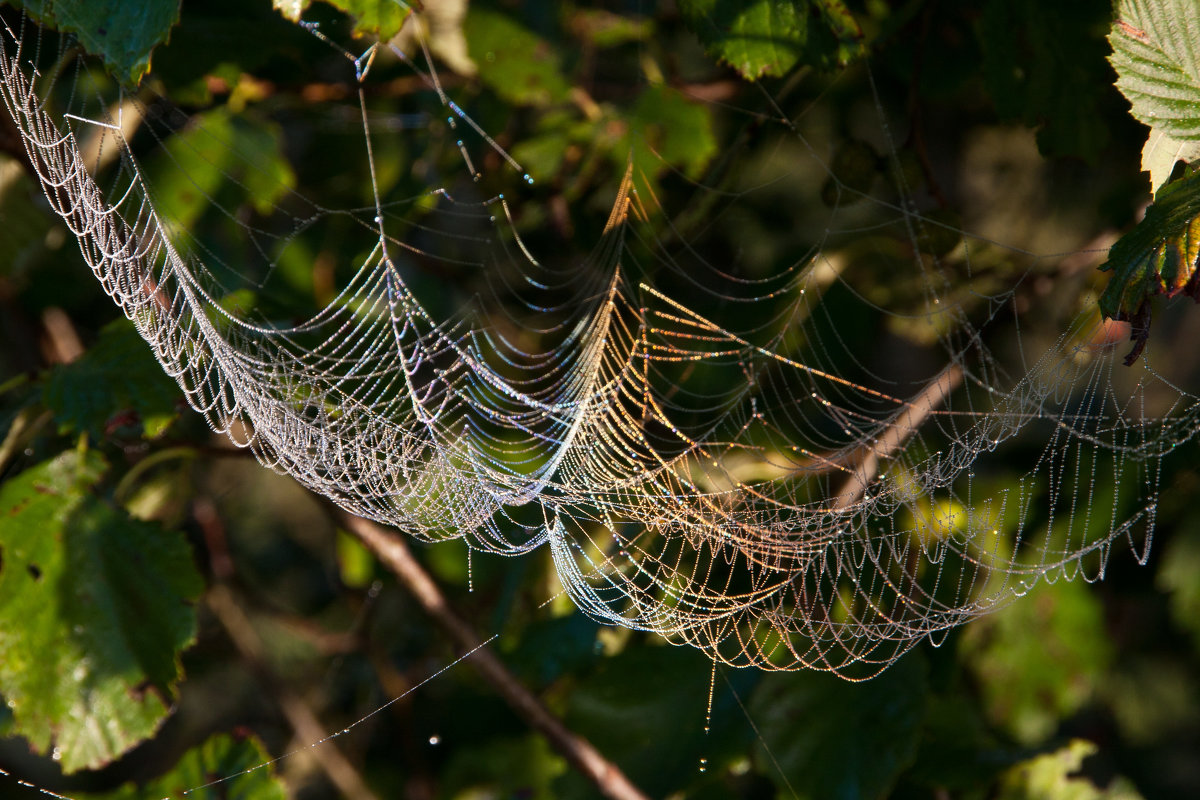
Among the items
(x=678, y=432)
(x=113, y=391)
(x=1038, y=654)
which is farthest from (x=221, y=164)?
(x=1038, y=654)

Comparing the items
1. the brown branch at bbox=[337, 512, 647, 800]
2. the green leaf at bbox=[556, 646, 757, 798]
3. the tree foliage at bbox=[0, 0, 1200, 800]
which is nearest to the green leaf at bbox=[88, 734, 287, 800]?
the tree foliage at bbox=[0, 0, 1200, 800]

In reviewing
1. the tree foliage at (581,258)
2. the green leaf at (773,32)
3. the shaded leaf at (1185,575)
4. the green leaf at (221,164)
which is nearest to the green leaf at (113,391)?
the tree foliage at (581,258)

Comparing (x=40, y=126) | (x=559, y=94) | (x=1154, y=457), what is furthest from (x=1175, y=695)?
(x=40, y=126)

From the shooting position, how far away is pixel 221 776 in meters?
1.07

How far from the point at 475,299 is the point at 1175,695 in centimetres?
118

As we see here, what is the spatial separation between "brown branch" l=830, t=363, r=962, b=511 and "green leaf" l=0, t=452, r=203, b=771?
0.70 m

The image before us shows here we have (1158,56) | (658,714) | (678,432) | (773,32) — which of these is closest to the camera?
(1158,56)

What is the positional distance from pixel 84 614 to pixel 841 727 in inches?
32.0

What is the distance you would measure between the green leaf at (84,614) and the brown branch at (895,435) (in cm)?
70

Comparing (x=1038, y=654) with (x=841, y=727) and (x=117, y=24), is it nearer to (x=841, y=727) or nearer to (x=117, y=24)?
(x=841, y=727)

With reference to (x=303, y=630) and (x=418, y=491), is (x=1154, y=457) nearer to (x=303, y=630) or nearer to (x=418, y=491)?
(x=418, y=491)

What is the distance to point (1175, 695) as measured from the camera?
1.36m

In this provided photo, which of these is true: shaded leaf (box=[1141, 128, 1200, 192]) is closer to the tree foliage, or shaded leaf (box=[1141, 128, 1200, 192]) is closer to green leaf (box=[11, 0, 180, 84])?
the tree foliage

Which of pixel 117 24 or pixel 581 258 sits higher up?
pixel 117 24
